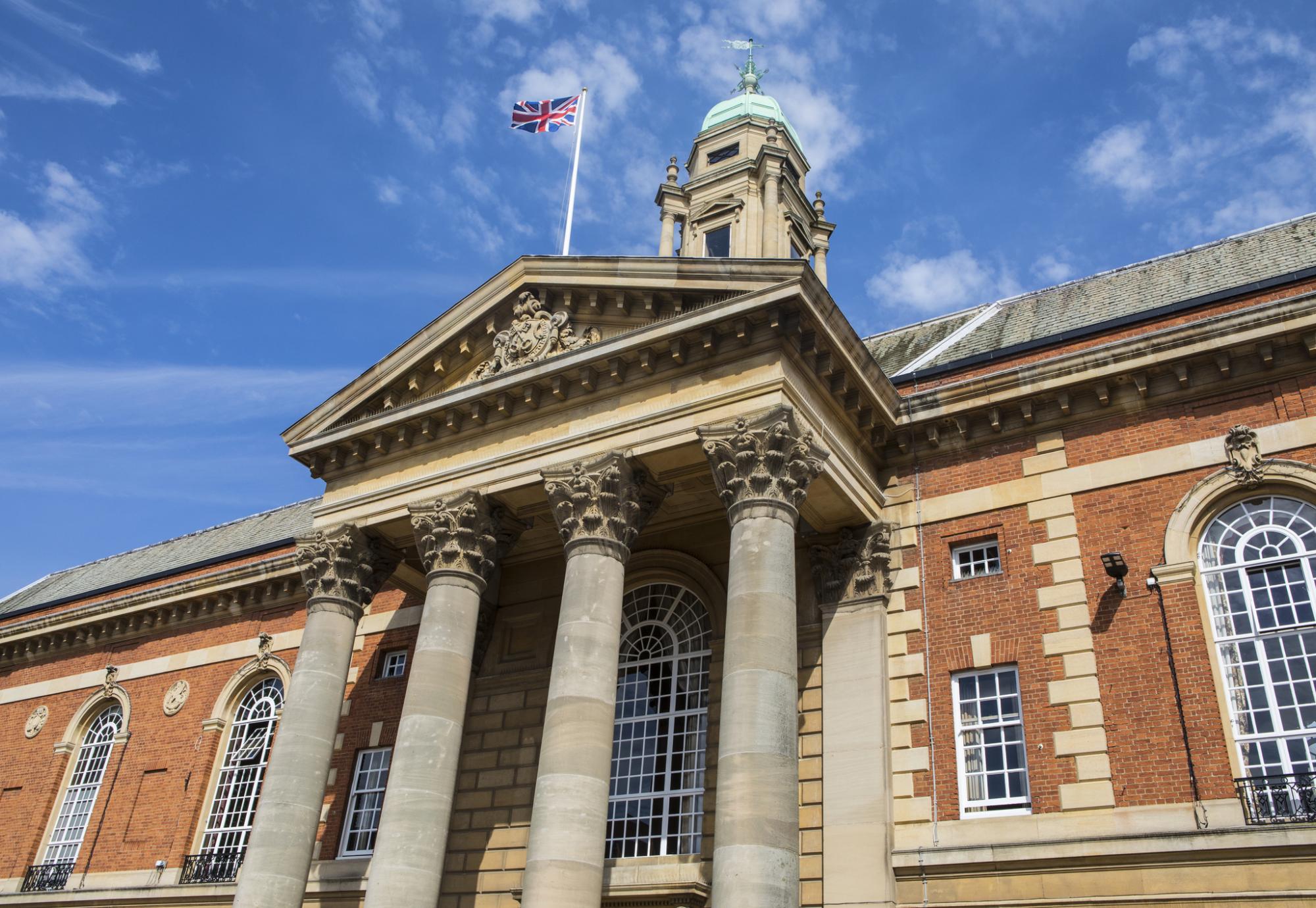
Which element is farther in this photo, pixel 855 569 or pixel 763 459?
pixel 855 569

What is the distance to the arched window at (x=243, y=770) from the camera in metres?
26.3

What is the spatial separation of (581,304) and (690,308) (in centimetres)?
247

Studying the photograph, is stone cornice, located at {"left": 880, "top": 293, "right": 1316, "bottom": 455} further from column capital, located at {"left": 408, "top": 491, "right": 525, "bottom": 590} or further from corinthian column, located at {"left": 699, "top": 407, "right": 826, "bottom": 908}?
column capital, located at {"left": 408, "top": 491, "right": 525, "bottom": 590}

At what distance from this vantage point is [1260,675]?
1598cm

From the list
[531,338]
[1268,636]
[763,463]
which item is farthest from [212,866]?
[1268,636]

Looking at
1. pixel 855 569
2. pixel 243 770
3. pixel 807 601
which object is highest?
pixel 855 569

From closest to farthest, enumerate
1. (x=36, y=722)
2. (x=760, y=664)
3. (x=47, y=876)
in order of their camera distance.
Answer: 1. (x=760, y=664)
2. (x=47, y=876)
3. (x=36, y=722)

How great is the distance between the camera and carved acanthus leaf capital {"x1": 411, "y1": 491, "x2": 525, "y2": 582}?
65.9 feet

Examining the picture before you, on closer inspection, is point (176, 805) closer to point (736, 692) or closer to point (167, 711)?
point (167, 711)

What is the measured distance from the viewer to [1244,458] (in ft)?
56.7

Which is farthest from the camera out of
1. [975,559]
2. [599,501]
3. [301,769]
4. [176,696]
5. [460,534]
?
[176,696]

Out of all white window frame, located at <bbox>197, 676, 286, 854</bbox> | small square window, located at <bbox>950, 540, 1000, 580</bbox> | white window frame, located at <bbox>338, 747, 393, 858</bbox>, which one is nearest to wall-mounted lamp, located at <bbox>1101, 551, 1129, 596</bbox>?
small square window, located at <bbox>950, 540, 1000, 580</bbox>

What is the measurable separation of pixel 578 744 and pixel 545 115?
15.7 metres

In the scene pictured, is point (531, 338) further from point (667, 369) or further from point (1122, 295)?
point (1122, 295)
